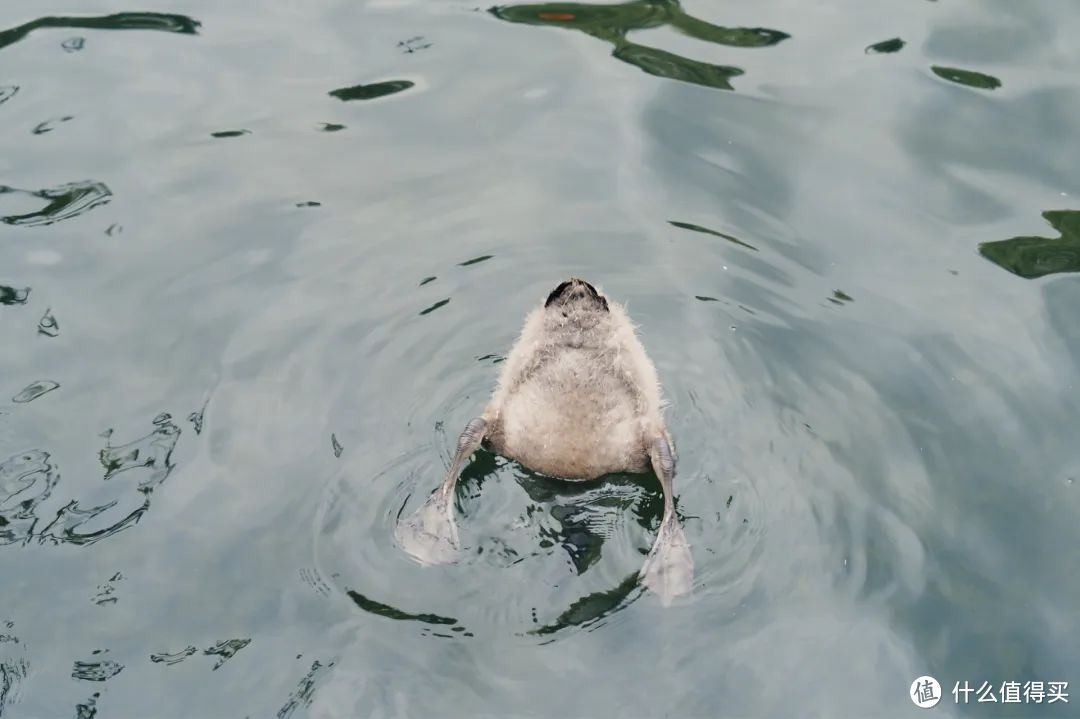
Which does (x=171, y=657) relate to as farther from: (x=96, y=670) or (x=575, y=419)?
(x=575, y=419)

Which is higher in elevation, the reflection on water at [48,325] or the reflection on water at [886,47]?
the reflection on water at [886,47]

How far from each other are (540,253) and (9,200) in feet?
12.5

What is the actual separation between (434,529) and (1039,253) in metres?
4.77

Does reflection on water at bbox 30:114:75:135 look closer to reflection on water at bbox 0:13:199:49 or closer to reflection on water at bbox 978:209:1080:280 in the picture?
reflection on water at bbox 0:13:199:49

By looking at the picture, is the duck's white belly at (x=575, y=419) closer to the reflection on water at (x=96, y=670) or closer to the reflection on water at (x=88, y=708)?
the reflection on water at (x=96, y=670)

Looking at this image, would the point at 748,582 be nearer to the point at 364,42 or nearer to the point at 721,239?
the point at 721,239

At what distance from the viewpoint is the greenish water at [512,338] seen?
5.87m

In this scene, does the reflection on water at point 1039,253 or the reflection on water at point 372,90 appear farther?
the reflection on water at point 372,90

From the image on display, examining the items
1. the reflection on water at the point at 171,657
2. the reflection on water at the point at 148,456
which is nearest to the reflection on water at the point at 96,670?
the reflection on water at the point at 171,657

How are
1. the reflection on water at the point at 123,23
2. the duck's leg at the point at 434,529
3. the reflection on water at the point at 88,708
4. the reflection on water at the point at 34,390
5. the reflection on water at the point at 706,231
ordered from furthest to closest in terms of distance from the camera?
the reflection on water at the point at 123,23
the reflection on water at the point at 706,231
the reflection on water at the point at 34,390
the duck's leg at the point at 434,529
the reflection on water at the point at 88,708

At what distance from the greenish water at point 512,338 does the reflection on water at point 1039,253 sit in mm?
42

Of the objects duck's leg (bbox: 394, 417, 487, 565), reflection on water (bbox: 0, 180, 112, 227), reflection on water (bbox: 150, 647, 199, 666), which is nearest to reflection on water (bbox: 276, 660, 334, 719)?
reflection on water (bbox: 150, 647, 199, 666)

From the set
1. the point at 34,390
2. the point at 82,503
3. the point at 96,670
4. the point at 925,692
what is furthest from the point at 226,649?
the point at 925,692

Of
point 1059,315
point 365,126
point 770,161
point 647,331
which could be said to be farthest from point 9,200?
point 1059,315
